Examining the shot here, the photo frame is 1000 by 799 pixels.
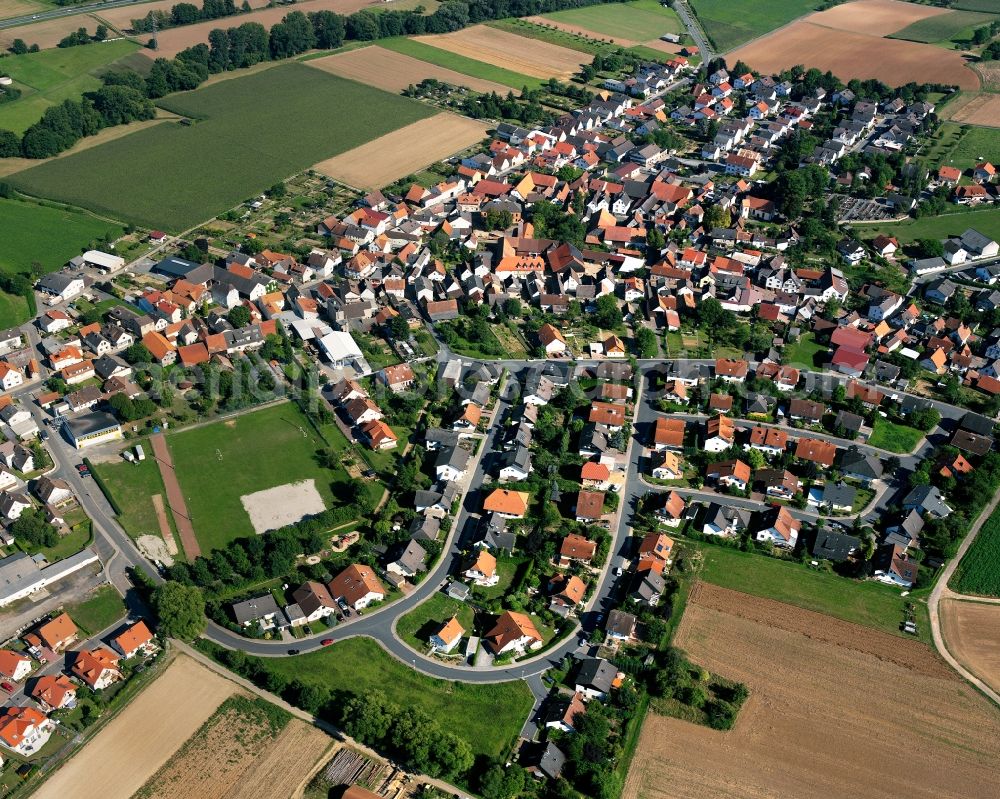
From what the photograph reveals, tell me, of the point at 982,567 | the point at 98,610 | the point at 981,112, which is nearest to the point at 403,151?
the point at 98,610

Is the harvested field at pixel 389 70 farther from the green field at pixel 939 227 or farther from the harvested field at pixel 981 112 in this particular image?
the harvested field at pixel 981 112

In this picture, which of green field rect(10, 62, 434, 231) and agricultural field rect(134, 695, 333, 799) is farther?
green field rect(10, 62, 434, 231)

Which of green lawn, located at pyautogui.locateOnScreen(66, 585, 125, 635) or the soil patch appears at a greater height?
the soil patch

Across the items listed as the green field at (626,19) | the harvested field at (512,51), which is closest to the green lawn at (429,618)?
the harvested field at (512,51)

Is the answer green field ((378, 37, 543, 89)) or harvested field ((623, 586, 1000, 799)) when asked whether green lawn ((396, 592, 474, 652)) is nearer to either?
harvested field ((623, 586, 1000, 799))

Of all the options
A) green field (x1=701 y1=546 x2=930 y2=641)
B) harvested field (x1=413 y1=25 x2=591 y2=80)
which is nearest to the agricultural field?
green field (x1=701 y1=546 x2=930 y2=641)

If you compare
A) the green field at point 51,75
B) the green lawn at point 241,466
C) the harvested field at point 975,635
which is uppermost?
the green field at point 51,75
